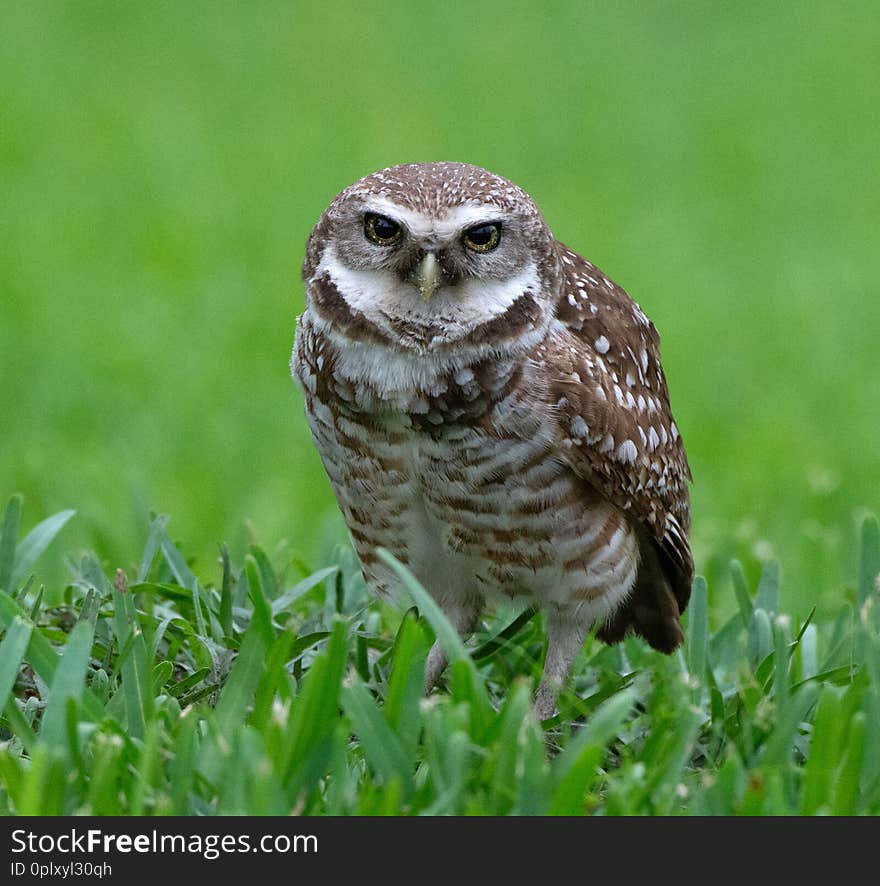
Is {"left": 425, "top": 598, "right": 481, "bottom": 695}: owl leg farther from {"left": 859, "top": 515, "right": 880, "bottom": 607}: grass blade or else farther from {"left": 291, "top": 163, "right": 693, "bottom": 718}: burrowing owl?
{"left": 859, "top": 515, "right": 880, "bottom": 607}: grass blade

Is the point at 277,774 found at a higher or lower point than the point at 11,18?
lower

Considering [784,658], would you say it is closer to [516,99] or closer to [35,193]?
[35,193]

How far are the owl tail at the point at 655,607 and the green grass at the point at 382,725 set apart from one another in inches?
7.9

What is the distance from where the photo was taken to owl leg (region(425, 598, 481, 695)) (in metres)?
4.24

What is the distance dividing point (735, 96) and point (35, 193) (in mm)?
5266

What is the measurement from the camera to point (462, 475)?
390 cm

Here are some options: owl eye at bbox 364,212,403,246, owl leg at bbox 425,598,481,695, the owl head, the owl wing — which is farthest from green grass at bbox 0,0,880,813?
owl eye at bbox 364,212,403,246

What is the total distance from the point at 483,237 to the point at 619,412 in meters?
0.60

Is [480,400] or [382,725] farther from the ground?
[480,400]

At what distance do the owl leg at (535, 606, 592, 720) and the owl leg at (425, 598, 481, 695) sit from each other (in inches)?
Answer: 9.2

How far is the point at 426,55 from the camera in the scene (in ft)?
42.1

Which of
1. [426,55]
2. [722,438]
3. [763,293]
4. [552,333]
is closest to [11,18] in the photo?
[426,55]

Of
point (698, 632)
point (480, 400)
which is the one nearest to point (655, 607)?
point (698, 632)

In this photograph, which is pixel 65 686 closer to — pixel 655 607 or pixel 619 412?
pixel 619 412
